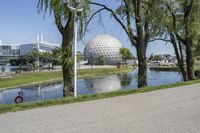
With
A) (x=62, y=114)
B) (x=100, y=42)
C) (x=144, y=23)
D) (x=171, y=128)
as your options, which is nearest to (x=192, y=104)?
(x=171, y=128)

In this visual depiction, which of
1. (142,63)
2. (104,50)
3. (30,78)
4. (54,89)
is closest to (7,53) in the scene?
(104,50)

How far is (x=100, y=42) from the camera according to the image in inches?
5212

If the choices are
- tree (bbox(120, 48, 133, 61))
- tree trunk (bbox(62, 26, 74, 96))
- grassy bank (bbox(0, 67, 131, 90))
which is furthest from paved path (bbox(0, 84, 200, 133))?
tree (bbox(120, 48, 133, 61))

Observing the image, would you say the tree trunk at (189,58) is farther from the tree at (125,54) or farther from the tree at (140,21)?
the tree at (125,54)

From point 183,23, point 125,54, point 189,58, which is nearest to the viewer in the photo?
point 183,23

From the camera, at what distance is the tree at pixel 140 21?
18.5m

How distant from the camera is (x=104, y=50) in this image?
130375 millimetres

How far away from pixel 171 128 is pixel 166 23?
53.9ft

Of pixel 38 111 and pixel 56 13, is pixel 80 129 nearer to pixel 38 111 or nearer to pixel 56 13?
pixel 38 111

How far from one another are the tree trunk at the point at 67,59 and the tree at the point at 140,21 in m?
3.97

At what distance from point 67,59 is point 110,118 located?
22.3ft

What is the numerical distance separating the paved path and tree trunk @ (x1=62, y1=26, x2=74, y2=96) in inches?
174

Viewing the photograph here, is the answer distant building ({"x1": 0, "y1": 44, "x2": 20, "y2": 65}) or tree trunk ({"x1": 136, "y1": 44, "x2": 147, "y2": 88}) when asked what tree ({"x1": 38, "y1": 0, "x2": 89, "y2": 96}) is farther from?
distant building ({"x1": 0, "y1": 44, "x2": 20, "y2": 65})

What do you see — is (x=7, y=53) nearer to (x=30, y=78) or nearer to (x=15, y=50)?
(x=15, y=50)
